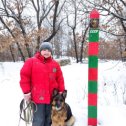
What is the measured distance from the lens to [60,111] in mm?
4676

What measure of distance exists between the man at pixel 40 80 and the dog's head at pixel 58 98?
7cm

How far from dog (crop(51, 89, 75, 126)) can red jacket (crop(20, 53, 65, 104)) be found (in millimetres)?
105

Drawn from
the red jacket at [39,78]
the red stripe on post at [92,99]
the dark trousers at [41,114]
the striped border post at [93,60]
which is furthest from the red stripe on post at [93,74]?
the dark trousers at [41,114]

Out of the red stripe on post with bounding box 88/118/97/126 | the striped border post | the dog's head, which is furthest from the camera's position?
the red stripe on post with bounding box 88/118/97/126

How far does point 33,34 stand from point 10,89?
10485 millimetres

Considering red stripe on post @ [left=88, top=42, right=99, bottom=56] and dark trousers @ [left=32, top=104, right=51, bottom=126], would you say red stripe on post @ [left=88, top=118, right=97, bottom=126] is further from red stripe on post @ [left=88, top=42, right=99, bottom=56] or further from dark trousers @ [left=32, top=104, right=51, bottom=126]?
red stripe on post @ [left=88, top=42, right=99, bottom=56]

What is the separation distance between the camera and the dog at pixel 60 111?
449 centimetres

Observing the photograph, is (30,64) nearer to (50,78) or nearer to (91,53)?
(50,78)

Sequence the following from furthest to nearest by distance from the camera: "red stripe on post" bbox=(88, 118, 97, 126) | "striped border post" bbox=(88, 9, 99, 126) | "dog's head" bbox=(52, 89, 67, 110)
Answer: "red stripe on post" bbox=(88, 118, 97, 126), "dog's head" bbox=(52, 89, 67, 110), "striped border post" bbox=(88, 9, 99, 126)

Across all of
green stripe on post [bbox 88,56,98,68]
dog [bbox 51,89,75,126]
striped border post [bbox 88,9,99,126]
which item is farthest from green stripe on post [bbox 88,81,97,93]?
dog [bbox 51,89,75,126]

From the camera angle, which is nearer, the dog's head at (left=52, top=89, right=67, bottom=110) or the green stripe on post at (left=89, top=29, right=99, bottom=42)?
the green stripe on post at (left=89, top=29, right=99, bottom=42)

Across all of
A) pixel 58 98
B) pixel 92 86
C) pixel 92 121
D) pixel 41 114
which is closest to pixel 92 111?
pixel 92 121

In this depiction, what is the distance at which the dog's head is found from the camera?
14.7 feet

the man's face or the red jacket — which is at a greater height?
the man's face
